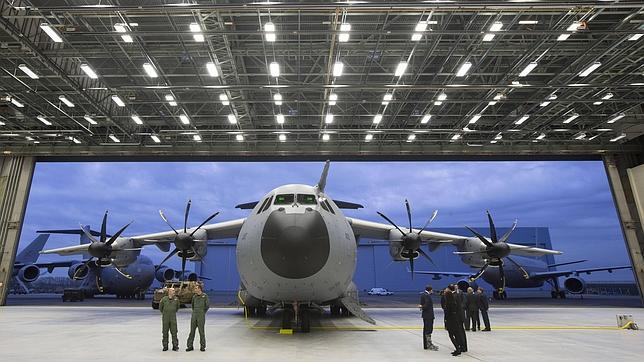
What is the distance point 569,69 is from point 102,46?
20.2 metres

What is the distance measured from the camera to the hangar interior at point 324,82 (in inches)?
522

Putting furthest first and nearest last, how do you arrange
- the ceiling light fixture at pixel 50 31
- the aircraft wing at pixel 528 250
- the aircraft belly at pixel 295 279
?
the aircraft wing at pixel 528 250 < the ceiling light fixture at pixel 50 31 < the aircraft belly at pixel 295 279

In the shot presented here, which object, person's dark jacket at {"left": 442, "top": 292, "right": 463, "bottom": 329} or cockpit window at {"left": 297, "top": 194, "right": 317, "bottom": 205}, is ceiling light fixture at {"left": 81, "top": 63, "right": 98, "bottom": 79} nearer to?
cockpit window at {"left": 297, "top": 194, "right": 317, "bottom": 205}

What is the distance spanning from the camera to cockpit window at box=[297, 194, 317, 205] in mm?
9258

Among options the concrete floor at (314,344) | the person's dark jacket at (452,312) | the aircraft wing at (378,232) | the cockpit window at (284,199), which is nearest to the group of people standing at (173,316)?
the concrete floor at (314,344)

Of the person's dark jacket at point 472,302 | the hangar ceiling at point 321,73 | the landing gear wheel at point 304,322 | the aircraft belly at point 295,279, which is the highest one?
the hangar ceiling at point 321,73

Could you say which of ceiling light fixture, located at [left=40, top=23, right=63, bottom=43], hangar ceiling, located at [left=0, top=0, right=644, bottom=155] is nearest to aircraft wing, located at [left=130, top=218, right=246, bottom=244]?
hangar ceiling, located at [left=0, top=0, right=644, bottom=155]

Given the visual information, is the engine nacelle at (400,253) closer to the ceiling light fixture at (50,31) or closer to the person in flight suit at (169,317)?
the person in flight suit at (169,317)

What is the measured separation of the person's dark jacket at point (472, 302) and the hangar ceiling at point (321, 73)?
8.90 metres

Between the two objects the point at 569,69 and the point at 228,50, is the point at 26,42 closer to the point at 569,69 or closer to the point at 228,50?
the point at 228,50

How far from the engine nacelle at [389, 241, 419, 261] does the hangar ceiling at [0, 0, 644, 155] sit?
6798mm

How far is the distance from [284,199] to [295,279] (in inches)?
86.0

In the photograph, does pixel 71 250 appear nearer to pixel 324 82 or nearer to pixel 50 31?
pixel 50 31

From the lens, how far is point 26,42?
1383 cm
